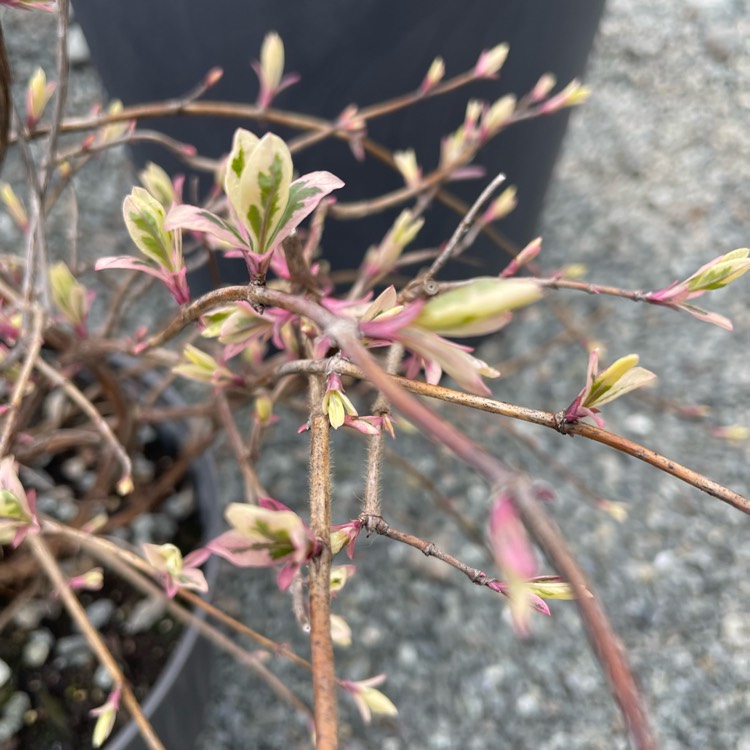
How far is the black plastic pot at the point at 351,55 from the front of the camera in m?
0.80

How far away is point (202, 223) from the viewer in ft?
1.02

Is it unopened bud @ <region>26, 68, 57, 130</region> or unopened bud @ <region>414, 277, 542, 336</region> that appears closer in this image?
unopened bud @ <region>414, 277, 542, 336</region>

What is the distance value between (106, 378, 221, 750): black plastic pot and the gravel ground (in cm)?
16

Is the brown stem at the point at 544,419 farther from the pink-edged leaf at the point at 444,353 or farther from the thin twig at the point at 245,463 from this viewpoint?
the thin twig at the point at 245,463

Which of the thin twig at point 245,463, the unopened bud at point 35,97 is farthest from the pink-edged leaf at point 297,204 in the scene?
the unopened bud at point 35,97

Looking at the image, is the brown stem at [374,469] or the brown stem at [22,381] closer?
the brown stem at [374,469]

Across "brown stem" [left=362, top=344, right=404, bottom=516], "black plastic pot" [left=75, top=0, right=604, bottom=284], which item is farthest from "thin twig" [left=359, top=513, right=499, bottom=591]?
"black plastic pot" [left=75, top=0, right=604, bottom=284]

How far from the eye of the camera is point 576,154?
1.63m

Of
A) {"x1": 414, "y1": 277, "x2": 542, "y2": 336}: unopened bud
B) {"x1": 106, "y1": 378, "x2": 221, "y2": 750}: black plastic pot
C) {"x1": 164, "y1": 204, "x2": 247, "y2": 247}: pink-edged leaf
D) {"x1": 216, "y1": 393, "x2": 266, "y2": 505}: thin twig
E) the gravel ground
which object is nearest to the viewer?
{"x1": 414, "y1": 277, "x2": 542, "y2": 336}: unopened bud

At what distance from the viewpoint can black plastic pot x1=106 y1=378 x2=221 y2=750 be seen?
70cm

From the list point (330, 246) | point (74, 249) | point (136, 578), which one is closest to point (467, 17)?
point (330, 246)

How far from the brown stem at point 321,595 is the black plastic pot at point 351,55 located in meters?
0.59

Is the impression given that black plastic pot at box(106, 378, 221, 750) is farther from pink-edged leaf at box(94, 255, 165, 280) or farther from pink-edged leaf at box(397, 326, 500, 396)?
pink-edged leaf at box(397, 326, 500, 396)

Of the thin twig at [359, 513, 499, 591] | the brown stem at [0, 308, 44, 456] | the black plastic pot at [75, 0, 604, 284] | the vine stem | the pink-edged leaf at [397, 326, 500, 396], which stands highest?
the black plastic pot at [75, 0, 604, 284]
